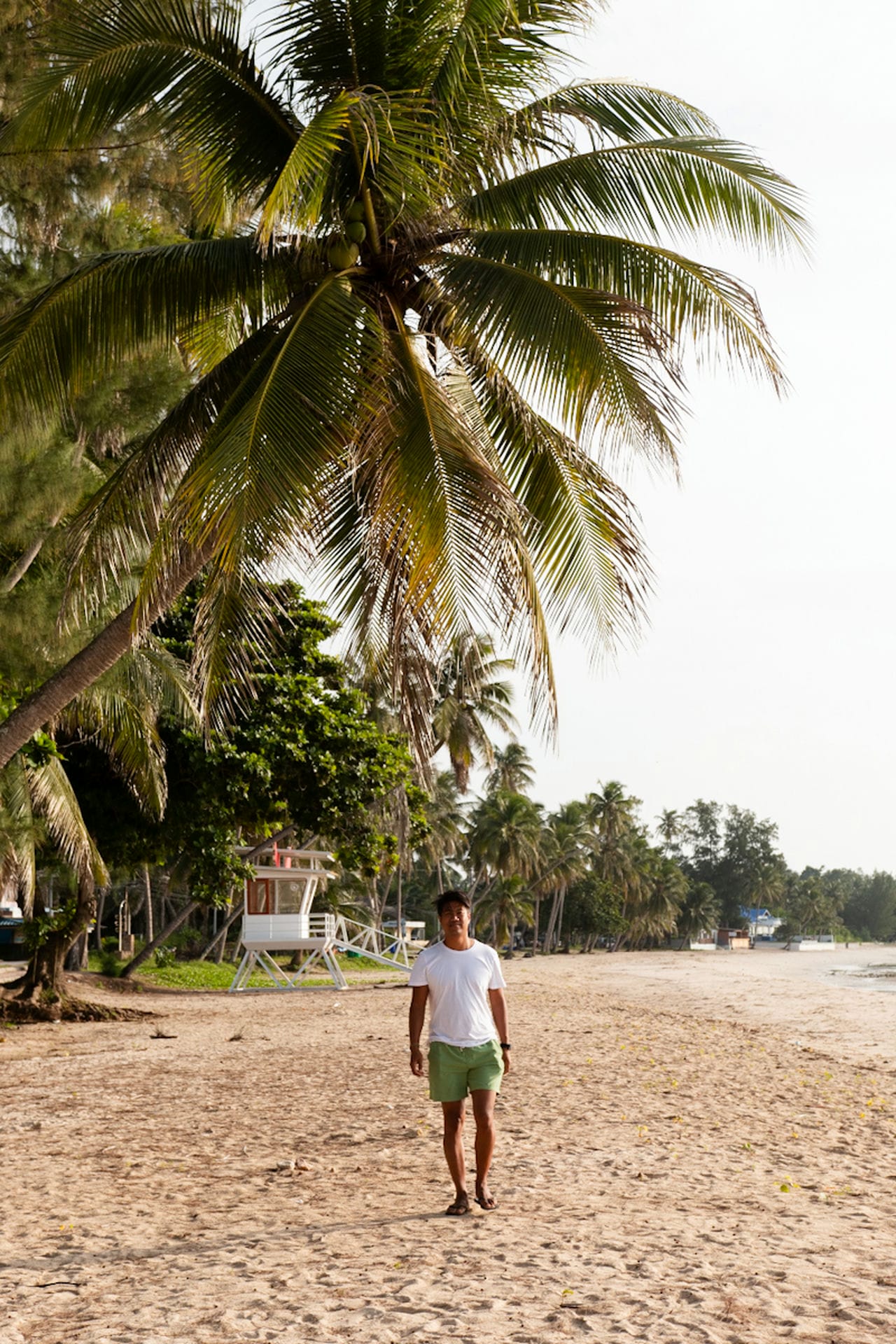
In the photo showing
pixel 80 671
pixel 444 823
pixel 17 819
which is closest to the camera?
pixel 80 671

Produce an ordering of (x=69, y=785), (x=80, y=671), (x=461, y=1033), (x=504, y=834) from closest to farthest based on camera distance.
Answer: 1. (x=461, y=1033)
2. (x=80, y=671)
3. (x=69, y=785)
4. (x=504, y=834)

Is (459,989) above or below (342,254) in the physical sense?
below

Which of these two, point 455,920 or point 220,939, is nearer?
point 455,920

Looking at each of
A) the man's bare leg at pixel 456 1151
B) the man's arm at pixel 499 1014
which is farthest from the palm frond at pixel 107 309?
the man's bare leg at pixel 456 1151

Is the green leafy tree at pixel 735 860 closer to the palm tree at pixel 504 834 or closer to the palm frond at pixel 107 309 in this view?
the palm tree at pixel 504 834

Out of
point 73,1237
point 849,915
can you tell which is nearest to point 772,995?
point 73,1237

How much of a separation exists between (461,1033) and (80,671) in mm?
4483

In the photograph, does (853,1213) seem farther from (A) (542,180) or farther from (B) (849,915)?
(B) (849,915)

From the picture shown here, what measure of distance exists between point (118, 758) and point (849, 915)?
163 m

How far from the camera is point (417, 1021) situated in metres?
5.99

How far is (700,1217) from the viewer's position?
18.9ft

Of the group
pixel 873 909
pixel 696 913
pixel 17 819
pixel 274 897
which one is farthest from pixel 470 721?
pixel 873 909

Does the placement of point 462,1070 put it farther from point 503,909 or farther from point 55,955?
point 503,909

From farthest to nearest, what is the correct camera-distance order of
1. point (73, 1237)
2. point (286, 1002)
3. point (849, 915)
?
1. point (849, 915)
2. point (286, 1002)
3. point (73, 1237)
